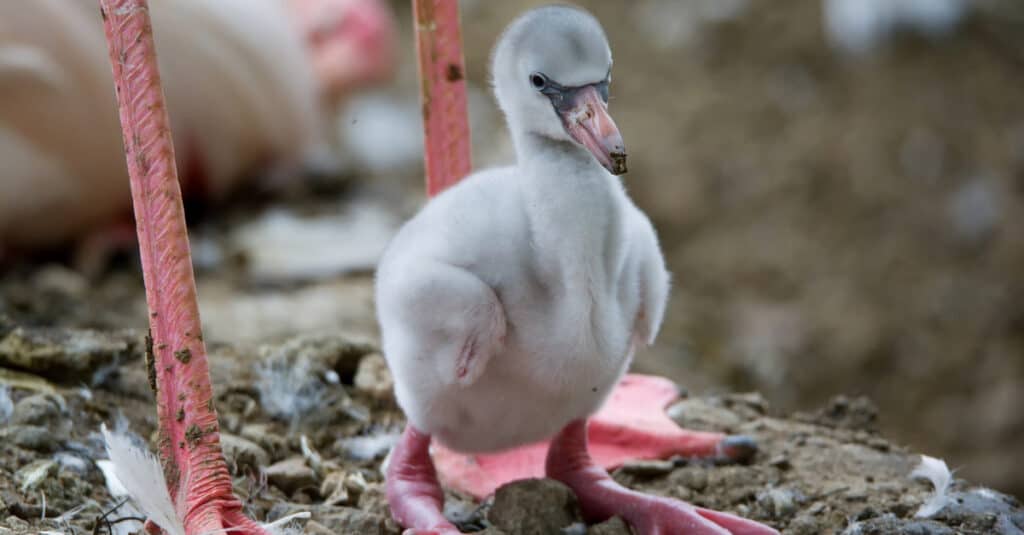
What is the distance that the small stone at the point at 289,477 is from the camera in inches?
86.9

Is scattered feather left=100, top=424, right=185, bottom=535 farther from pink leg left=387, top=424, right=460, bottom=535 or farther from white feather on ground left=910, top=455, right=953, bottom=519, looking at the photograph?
white feather on ground left=910, top=455, right=953, bottom=519

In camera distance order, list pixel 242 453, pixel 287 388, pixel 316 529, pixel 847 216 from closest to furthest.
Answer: pixel 316 529 < pixel 242 453 < pixel 287 388 < pixel 847 216

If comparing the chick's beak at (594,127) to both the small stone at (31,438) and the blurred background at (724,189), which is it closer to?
the small stone at (31,438)

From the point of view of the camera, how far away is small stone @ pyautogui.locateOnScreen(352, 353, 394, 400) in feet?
8.32

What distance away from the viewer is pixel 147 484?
1.88 m

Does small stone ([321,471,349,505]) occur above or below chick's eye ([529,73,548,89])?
below

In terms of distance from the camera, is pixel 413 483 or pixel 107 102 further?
pixel 107 102

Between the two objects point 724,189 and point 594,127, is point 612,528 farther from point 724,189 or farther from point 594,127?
point 724,189

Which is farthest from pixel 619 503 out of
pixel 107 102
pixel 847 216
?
pixel 847 216

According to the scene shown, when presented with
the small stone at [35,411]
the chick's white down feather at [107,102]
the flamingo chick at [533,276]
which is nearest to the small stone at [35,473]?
the small stone at [35,411]

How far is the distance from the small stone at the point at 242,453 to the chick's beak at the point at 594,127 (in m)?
0.76

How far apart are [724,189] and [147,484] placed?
11.7 feet

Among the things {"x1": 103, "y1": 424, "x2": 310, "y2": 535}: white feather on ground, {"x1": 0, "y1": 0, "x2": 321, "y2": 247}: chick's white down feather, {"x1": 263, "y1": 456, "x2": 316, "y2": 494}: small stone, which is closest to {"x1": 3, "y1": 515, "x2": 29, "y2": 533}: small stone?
{"x1": 103, "y1": 424, "x2": 310, "y2": 535}: white feather on ground

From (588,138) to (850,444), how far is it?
0.90 meters
